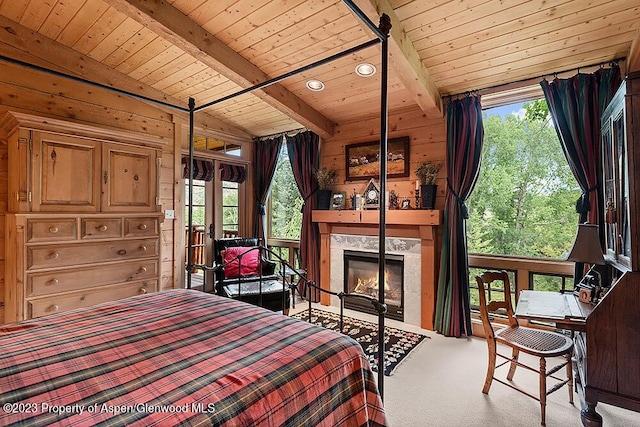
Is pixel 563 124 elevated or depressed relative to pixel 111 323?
elevated

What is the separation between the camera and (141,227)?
125 inches

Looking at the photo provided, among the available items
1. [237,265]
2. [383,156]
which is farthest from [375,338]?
[383,156]

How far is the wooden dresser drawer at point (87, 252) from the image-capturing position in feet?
8.36

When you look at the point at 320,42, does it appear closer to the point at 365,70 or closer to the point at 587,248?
the point at 365,70

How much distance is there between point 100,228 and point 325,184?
8.40ft

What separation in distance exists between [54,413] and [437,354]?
2.85m

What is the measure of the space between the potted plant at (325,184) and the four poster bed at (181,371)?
114 inches

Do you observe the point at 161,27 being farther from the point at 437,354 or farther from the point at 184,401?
the point at 437,354

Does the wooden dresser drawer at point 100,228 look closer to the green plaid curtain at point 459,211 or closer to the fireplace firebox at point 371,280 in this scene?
the fireplace firebox at point 371,280

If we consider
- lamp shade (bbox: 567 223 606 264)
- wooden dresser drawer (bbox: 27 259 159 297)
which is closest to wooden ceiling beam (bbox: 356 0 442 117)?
lamp shade (bbox: 567 223 606 264)

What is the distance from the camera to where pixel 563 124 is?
2.78 metres

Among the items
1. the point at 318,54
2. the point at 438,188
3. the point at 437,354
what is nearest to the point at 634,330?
the point at 437,354

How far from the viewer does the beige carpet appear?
6.50 ft

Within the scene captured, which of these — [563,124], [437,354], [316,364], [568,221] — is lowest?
[437,354]
